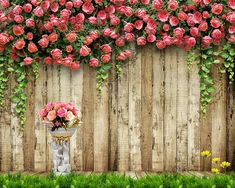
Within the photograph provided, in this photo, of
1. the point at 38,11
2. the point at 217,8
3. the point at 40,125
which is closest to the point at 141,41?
the point at 217,8

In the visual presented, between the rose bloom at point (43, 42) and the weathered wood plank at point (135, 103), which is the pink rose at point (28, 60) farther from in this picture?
the weathered wood plank at point (135, 103)

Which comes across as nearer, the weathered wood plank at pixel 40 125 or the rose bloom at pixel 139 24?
the rose bloom at pixel 139 24

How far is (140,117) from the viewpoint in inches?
194

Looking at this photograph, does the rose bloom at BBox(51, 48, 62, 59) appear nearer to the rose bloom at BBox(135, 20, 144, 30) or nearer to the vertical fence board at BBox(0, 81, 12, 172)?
the vertical fence board at BBox(0, 81, 12, 172)

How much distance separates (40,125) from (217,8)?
6.83ft

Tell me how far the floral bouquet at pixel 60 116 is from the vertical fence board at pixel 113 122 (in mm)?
685

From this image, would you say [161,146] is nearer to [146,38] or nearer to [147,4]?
[146,38]

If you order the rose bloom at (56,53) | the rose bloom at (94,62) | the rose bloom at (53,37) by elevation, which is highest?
the rose bloom at (53,37)

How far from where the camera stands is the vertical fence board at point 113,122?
4938 millimetres

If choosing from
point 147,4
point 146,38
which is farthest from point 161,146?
point 147,4

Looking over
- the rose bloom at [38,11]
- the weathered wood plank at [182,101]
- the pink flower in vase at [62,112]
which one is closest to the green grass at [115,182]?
the pink flower in vase at [62,112]

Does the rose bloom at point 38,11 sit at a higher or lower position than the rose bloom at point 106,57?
higher

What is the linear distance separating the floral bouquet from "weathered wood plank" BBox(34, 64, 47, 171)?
26.6 inches

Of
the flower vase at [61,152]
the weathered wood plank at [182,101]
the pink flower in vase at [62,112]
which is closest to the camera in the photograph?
the pink flower in vase at [62,112]
